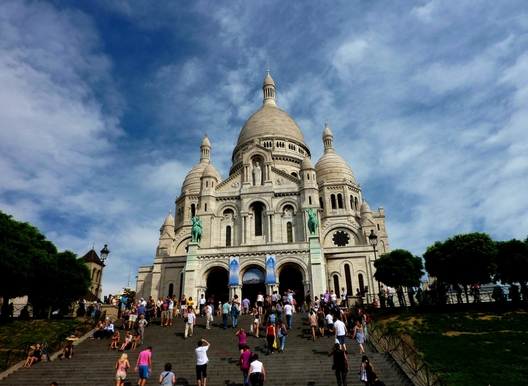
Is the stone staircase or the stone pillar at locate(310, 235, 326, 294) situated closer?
the stone staircase

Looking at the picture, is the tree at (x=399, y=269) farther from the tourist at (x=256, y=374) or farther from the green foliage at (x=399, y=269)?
the tourist at (x=256, y=374)

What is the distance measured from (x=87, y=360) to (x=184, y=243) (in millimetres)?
34384

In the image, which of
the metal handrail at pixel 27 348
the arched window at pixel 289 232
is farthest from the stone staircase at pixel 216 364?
the arched window at pixel 289 232

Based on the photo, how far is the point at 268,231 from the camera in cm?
4088

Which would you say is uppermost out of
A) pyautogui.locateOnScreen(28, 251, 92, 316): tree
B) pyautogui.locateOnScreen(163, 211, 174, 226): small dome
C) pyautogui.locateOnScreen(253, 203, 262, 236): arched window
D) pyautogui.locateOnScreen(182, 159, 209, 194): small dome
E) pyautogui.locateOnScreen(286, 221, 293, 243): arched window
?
pyautogui.locateOnScreen(182, 159, 209, 194): small dome

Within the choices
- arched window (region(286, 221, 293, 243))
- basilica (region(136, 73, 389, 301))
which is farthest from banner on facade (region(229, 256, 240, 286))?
arched window (region(286, 221, 293, 243))

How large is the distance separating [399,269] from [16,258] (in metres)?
25.9

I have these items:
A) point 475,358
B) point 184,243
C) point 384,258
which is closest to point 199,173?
point 184,243

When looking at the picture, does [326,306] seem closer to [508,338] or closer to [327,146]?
[508,338]

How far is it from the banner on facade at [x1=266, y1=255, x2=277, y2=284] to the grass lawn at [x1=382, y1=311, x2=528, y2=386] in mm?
11966

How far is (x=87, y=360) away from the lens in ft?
60.2

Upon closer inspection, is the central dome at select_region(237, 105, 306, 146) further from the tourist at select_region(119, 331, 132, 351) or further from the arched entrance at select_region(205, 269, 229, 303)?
the tourist at select_region(119, 331, 132, 351)

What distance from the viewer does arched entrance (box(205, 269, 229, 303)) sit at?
3791cm

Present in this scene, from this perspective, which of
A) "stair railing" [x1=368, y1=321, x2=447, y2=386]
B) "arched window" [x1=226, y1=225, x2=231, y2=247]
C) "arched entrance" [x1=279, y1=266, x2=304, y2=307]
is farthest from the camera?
"arched window" [x1=226, y1=225, x2=231, y2=247]
